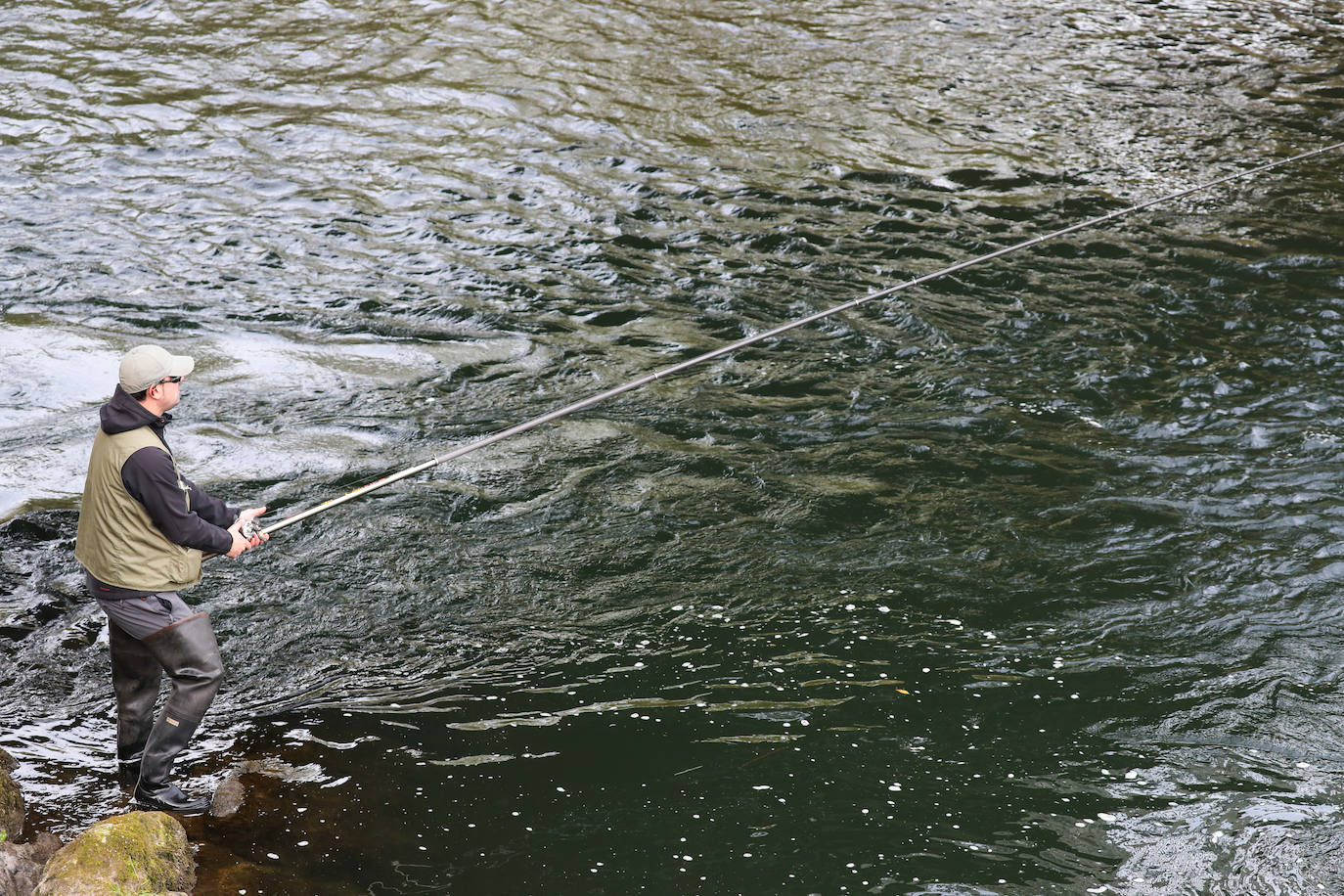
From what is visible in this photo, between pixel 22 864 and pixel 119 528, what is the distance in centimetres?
142

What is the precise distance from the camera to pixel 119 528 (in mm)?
5051

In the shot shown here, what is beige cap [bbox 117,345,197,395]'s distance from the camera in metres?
4.93

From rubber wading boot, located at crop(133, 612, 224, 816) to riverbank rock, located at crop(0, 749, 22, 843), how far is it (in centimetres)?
50

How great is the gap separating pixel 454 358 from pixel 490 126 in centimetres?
624

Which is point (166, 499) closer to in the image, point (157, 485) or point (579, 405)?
point (157, 485)

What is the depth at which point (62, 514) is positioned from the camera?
25.6 feet

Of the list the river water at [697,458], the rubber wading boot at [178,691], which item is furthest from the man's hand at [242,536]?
the river water at [697,458]

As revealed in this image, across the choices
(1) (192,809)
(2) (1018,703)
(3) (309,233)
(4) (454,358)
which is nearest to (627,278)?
(4) (454,358)

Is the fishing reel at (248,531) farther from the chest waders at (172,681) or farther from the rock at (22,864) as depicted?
the rock at (22,864)

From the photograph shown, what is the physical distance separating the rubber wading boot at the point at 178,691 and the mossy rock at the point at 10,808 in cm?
50

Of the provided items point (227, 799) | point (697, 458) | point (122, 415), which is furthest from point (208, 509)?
point (697, 458)

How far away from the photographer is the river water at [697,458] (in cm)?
568

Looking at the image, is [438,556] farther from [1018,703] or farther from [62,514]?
[1018,703]

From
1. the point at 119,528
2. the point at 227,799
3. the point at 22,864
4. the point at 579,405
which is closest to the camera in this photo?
the point at 22,864
